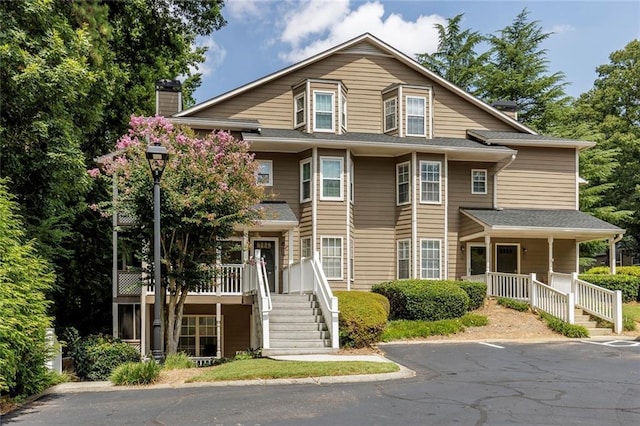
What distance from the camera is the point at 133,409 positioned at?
30.6 feet

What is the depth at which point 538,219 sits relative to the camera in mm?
22812

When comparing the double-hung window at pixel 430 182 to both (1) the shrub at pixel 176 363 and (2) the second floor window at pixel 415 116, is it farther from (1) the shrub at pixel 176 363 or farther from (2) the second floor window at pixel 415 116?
(1) the shrub at pixel 176 363

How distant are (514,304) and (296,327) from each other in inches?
344

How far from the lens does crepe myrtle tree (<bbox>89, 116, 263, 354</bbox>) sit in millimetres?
14797

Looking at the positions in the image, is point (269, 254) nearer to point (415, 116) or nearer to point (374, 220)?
point (374, 220)

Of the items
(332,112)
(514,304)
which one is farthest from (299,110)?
(514,304)

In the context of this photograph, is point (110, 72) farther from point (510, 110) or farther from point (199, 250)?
point (510, 110)

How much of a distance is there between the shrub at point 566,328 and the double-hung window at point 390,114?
9.10m

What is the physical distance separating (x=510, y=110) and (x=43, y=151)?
20117 mm

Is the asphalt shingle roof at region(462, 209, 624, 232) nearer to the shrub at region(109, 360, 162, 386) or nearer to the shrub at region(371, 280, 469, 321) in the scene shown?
the shrub at region(371, 280, 469, 321)

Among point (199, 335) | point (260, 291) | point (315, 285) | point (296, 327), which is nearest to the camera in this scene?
point (296, 327)

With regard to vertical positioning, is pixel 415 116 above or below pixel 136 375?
above

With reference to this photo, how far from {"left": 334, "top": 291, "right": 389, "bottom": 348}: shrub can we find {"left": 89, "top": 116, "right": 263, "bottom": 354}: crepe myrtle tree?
11.5 ft

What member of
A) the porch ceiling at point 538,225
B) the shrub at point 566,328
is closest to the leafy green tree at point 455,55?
the porch ceiling at point 538,225
